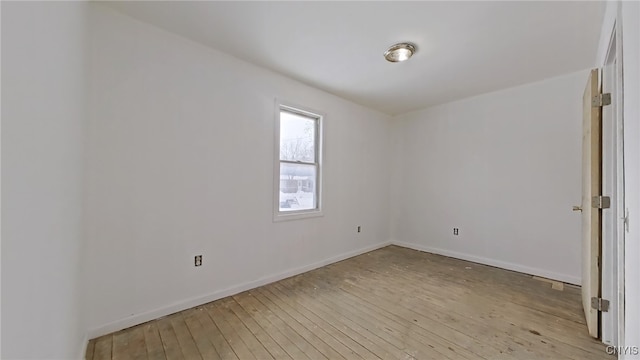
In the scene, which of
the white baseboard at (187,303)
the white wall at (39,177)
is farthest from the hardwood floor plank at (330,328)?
the white wall at (39,177)

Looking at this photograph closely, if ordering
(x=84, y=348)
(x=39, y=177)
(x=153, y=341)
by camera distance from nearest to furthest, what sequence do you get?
1. (x=39, y=177)
2. (x=84, y=348)
3. (x=153, y=341)

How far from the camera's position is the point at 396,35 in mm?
2256

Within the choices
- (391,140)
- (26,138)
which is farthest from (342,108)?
(26,138)

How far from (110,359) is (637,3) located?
3.36 m

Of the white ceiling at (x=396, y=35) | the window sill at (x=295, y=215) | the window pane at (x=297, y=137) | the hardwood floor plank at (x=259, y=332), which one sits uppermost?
the white ceiling at (x=396, y=35)

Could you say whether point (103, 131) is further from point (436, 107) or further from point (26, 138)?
point (436, 107)

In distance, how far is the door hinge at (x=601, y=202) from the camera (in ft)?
5.96

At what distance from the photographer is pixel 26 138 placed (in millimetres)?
792

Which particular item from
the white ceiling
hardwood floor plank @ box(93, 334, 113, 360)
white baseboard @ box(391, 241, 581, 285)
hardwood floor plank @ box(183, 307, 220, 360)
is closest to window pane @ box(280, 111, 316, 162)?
the white ceiling

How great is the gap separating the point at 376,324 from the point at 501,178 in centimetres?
281

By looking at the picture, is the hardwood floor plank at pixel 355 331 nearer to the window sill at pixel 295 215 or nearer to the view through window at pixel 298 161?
the window sill at pixel 295 215

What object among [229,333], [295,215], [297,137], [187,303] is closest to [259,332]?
[229,333]

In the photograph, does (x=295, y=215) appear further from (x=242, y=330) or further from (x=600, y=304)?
(x=600, y=304)

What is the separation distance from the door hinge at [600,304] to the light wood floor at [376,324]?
0.25 m
